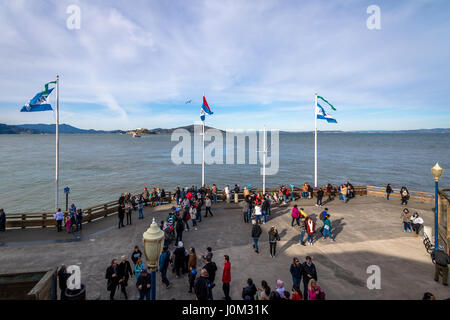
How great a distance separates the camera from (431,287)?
28.2 feet

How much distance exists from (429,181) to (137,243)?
52.8m

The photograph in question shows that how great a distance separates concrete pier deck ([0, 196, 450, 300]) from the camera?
8.80m

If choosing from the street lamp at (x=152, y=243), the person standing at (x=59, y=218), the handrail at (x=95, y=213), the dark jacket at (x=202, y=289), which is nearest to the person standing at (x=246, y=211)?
the handrail at (x=95, y=213)

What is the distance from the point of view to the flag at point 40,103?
1610cm

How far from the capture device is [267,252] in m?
11.6

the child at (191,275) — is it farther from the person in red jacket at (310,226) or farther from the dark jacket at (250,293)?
the person in red jacket at (310,226)

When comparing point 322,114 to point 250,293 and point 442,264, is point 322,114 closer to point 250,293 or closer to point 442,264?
point 442,264

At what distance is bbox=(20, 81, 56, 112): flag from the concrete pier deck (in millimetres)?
7699

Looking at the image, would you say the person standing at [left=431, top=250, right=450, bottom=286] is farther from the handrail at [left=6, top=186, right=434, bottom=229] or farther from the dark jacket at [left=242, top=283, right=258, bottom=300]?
the handrail at [left=6, top=186, right=434, bottom=229]

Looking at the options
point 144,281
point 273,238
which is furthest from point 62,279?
point 273,238

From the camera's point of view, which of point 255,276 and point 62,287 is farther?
point 255,276

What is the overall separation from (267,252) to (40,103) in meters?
17.1
